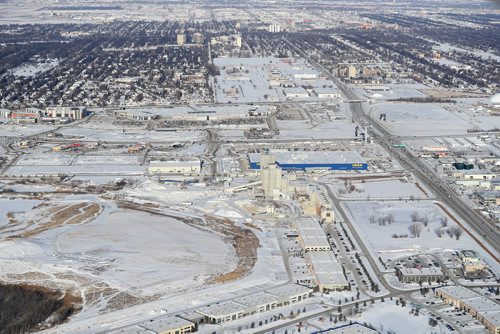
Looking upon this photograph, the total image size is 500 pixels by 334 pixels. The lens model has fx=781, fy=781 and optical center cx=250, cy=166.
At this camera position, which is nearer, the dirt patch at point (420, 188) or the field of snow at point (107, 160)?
the dirt patch at point (420, 188)

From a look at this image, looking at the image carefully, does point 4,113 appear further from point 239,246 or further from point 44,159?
point 239,246

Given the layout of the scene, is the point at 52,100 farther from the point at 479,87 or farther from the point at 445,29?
the point at 445,29

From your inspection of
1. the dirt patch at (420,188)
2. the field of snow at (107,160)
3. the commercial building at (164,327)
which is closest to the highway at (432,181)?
the dirt patch at (420,188)

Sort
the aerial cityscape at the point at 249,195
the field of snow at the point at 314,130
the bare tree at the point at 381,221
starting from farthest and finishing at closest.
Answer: the field of snow at the point at 314,130
the bare tree at the point at 381,221
the aerial cityscape at the point at 249,195

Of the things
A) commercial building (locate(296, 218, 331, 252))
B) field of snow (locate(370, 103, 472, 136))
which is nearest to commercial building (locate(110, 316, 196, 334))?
commercial building (locate(296, 218, 331, 252))

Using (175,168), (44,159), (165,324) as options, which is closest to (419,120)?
(175,168)

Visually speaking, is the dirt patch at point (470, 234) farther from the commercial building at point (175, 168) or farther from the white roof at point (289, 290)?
the commercial building at point (175, 168)
